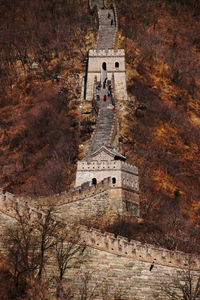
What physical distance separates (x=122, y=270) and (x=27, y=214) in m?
7.14

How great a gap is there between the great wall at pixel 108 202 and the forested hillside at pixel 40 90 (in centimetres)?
456

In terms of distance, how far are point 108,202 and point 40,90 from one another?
3982 centimetres

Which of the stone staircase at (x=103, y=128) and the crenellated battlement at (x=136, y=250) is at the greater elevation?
the stone staircase at (x=103, y=128)

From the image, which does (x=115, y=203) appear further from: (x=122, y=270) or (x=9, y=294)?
(x=9, y=294)

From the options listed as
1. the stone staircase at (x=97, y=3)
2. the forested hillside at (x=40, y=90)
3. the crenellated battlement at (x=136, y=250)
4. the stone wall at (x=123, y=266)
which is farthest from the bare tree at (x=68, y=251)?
the stone staircase at (x=97, y=3)

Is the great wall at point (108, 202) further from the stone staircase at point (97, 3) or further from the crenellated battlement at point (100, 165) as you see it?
the stone staircase at point (97, 3)

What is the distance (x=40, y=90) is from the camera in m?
88.7

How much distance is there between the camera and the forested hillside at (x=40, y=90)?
224ft

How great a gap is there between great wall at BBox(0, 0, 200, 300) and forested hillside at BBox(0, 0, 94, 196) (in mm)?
4561

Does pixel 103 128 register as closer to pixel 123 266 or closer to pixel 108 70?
pixel 108 70

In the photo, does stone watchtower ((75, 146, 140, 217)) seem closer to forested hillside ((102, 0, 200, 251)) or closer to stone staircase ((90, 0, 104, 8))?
forested hillside ((102, 0, 200, 251))

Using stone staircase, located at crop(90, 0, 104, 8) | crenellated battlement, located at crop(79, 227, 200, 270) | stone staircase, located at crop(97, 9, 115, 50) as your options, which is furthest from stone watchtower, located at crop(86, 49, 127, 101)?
crenellated battlement, located at crop(79, 227, 200, 270)

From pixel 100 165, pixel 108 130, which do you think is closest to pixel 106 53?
pixel 108 130

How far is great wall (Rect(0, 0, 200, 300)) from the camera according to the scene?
35.9 metres
